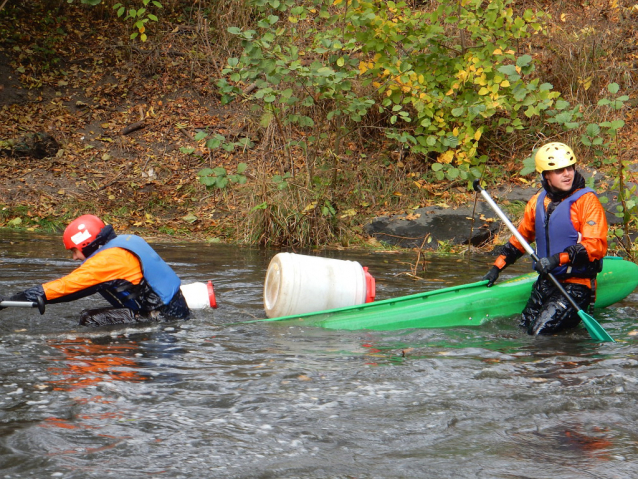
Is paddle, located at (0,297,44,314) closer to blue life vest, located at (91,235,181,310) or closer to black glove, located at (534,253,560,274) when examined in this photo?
blue life vest, located at (91,235,181,310)

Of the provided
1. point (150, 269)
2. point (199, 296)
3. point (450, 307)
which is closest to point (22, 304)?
point (150, 269)

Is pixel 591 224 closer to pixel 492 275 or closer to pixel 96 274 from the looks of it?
pixel 492 275

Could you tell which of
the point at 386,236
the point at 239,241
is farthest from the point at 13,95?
the point at 386,236

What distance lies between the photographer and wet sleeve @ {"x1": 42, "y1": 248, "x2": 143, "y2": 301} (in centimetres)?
521

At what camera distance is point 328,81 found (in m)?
8.70

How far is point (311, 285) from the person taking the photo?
234 inches

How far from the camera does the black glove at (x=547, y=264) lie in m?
5.56

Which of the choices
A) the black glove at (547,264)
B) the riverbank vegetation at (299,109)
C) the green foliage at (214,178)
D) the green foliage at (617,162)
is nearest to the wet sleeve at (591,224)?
the black glove at (547,264)

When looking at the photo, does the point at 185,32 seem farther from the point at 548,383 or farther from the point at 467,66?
the point at 548,383

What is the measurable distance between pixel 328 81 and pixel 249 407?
215 inches

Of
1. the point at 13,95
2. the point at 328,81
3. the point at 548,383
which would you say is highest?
the point at 13,95

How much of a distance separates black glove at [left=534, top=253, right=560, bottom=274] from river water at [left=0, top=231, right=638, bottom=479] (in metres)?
0.55

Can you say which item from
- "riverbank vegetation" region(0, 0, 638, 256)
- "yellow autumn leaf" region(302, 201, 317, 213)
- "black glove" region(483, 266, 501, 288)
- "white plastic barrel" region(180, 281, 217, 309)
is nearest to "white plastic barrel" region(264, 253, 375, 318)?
"white plastic barrel" region(180, 281, 217, 309)

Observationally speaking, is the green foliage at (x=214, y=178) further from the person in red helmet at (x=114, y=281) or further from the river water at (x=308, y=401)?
the person in red helmet at (x=114, y=281)
